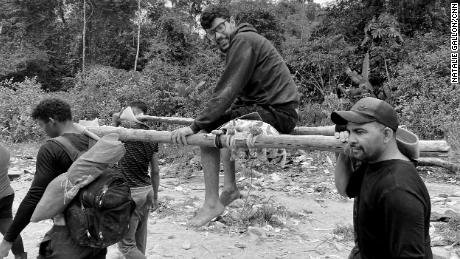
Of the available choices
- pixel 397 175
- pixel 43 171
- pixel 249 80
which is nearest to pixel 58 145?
pixel 43 171

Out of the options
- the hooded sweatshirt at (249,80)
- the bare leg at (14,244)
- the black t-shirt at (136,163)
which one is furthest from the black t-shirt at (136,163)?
the bare leg at (14,244)

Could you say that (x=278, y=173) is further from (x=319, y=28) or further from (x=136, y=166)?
(x=319, y=28)

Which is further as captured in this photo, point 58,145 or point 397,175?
point 58,145

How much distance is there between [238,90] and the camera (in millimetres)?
3244

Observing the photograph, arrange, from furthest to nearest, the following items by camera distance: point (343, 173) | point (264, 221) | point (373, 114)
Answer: point (264, 221) < point (343, 173) < point (373, 114)

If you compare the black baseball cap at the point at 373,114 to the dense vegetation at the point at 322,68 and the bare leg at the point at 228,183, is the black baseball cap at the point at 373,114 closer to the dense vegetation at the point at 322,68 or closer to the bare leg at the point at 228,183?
the bare leg at the point at 228,183

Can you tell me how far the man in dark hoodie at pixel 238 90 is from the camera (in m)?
3.25

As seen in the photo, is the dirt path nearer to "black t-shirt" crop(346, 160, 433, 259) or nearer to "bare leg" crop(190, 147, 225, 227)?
"bare leg" crop(190, 147, 225, 227)

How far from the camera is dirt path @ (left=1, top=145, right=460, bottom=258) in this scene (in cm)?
481

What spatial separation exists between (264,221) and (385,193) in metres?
3.97

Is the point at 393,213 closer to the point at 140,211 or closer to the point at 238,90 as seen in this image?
the point at 238,90

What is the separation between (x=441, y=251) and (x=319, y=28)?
10875 millimetres

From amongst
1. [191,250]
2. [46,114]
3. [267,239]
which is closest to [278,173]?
[267,239]

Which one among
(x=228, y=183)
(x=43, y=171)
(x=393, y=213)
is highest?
(x=393, y=213)
